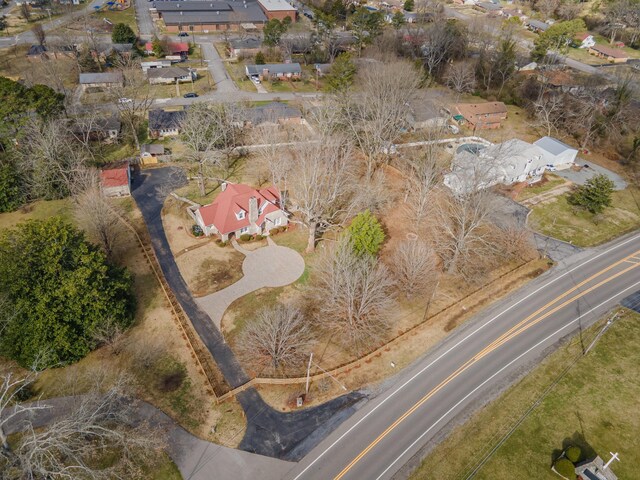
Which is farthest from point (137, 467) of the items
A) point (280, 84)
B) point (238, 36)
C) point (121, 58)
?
point (238, 36)

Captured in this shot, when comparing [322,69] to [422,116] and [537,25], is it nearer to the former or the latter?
[422,116]

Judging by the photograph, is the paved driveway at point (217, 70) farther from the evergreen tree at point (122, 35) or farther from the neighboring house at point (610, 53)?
the neighboring house at point (610, 53)

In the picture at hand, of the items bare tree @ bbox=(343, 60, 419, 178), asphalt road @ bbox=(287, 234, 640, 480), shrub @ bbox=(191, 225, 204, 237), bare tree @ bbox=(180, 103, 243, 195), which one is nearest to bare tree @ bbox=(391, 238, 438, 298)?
asphalt road @ bbox=(287, 234, 640, 480)

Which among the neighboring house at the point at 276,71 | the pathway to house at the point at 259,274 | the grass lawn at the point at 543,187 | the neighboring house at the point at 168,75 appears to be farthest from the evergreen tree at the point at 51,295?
the neighboring house at the point at 276,71

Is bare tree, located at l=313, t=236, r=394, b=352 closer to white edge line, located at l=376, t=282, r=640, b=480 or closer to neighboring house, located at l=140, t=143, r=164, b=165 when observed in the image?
white edge line, located at l=376, t=282, r=640, b=480

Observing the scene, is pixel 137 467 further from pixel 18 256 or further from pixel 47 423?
pixel 18 256

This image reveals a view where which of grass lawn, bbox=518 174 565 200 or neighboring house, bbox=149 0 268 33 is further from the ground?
neighboring house, bbox=149 0 268 33

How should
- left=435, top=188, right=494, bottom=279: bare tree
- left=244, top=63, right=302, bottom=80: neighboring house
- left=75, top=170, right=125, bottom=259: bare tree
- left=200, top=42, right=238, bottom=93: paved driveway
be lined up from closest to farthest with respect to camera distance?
left=435, top=188, right=494, bottom=279: bare tree → left=75, top=170, right=125, bottom=259: bare tree → left=200, top=42, right=238, bottom=93: paved driveway → left=244, top=63, right=302, bottom=80: neighboring house
